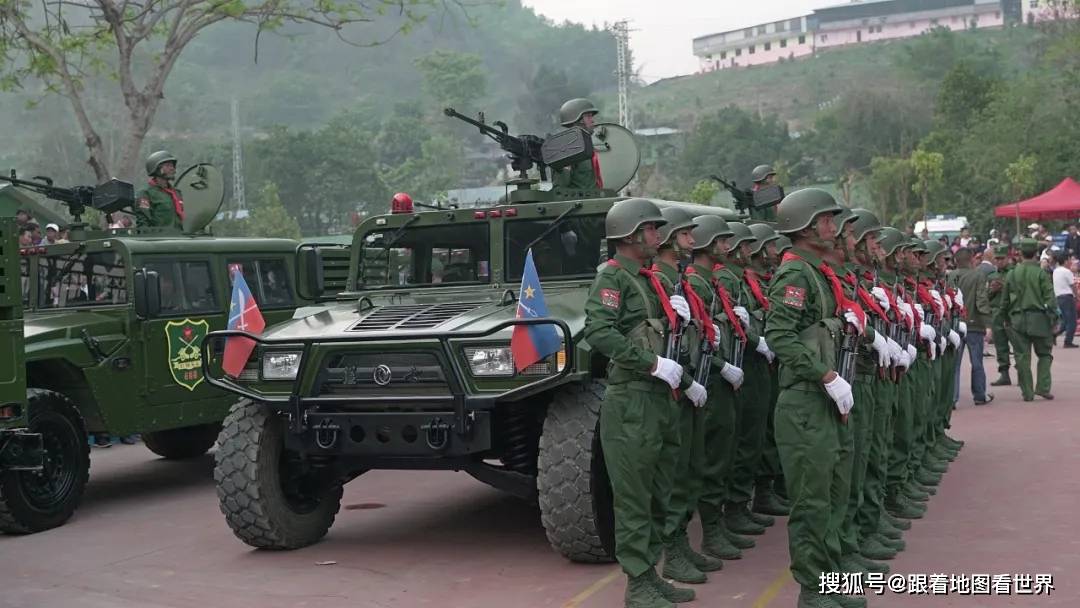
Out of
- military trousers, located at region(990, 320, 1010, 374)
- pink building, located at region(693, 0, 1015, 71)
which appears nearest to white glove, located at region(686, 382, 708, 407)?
military trousers, located at region(990, 320, 1010, 374)

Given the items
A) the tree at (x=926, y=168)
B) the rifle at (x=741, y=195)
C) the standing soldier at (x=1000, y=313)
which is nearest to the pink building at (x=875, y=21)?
the tree at (x=926, y=168)

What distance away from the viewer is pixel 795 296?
6.02m

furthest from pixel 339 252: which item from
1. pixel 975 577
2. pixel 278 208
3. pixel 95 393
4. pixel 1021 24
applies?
pixel 1021 24

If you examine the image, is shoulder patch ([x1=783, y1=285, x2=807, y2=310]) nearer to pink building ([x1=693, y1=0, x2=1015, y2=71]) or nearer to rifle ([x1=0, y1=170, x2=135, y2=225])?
rifle ([x1=0, y1=170, x2=135, y2=225])

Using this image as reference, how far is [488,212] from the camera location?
8570 mm

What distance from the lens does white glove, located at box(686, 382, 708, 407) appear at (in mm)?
6566

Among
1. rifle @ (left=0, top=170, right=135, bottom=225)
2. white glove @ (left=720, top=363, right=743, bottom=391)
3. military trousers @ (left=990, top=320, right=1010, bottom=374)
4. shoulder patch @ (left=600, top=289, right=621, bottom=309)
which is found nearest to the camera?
shoulder patch @ (left=600, top=289, right=621, bottom=309)

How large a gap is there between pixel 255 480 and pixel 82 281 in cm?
313

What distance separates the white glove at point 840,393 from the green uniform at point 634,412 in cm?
78

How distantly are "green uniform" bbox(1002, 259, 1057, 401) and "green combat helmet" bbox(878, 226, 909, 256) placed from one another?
16.4 feet

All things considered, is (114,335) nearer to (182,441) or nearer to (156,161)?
(156,161)

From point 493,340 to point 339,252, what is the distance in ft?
15.5

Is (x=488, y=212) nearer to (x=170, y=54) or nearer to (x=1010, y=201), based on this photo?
(x=170, y=54)

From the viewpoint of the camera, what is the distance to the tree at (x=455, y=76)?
128 m
